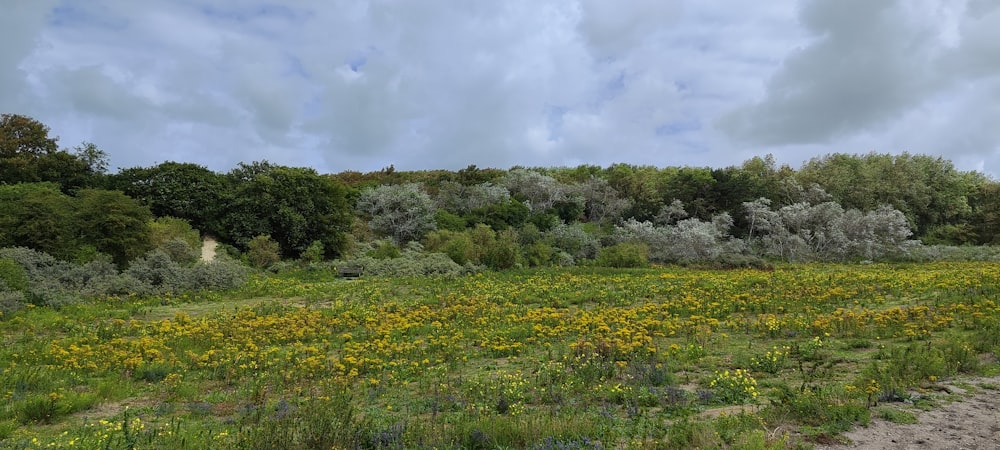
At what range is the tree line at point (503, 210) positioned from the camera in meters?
22.0

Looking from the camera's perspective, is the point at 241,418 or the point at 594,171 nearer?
the point at 241,418

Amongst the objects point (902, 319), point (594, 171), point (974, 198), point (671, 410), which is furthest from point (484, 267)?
point (974, 198)

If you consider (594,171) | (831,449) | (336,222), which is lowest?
(831,449)

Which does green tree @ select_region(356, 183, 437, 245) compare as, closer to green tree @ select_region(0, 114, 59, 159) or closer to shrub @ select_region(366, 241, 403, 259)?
shrub @ select_region(366, 241, 403, 259)

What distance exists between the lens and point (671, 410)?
6105 millimetres

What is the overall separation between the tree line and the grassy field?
857 cm

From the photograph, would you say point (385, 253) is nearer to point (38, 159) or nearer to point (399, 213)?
point (399, 213)

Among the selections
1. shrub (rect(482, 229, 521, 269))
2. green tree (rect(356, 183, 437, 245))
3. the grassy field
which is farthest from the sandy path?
the grassy field

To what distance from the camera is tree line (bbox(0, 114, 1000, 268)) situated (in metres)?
22.0

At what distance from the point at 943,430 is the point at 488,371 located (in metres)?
Result: 5.17

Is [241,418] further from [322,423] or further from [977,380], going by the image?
[977,380]

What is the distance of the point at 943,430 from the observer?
17.3 ft

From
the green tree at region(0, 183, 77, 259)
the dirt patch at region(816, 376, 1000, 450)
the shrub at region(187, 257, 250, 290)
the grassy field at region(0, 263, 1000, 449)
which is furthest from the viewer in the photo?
the green tree at region(0, 183, 77, 259)

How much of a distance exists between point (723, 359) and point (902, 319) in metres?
4.13
